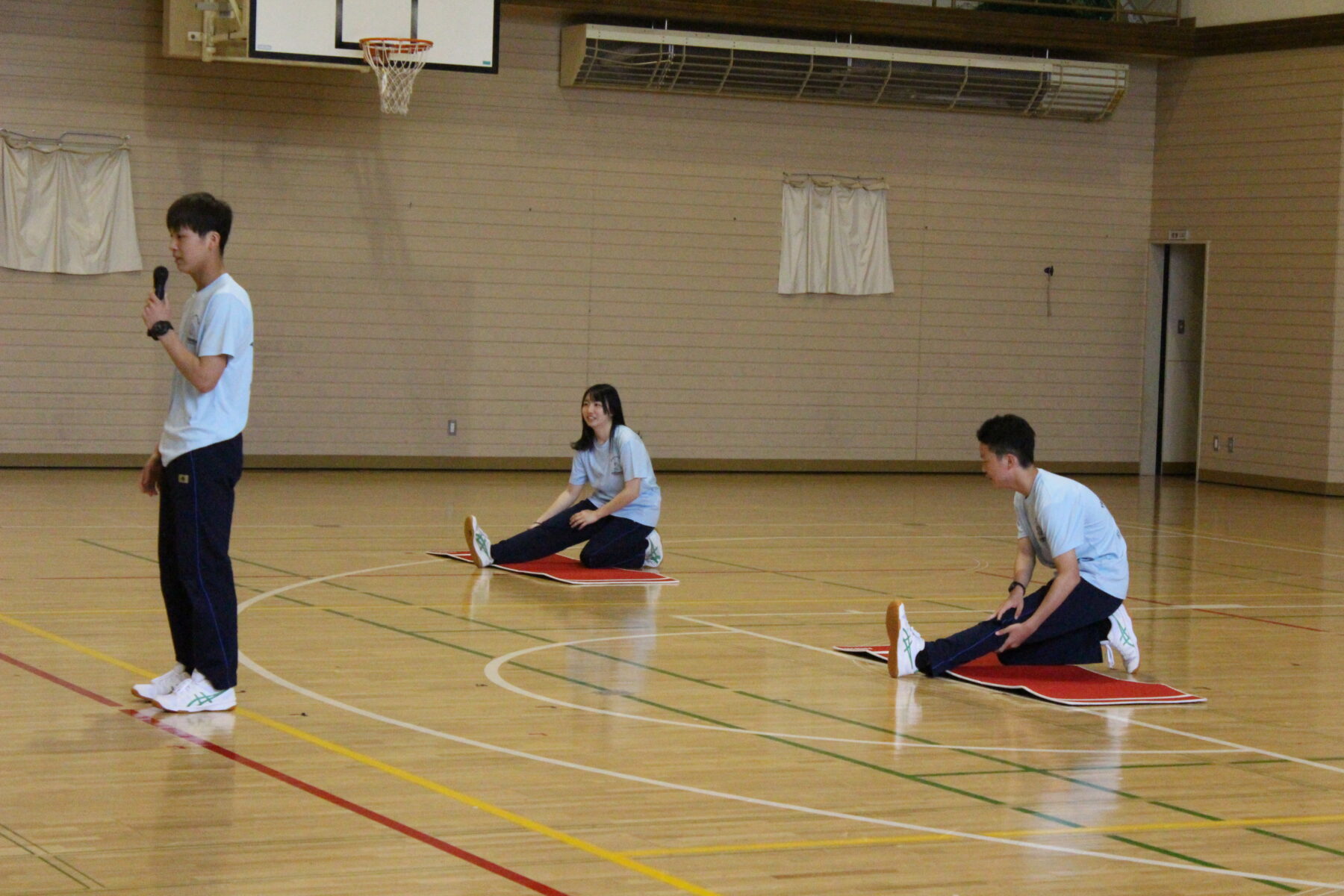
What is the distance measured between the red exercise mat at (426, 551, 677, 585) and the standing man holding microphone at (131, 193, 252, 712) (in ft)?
11.5

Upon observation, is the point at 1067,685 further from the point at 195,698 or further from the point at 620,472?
the point at 620,472

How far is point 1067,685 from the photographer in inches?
247

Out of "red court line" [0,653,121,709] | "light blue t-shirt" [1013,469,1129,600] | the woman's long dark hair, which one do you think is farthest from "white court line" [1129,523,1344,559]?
"red court line" [0,653,121,709]

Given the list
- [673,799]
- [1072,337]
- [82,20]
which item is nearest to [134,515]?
[82,20]

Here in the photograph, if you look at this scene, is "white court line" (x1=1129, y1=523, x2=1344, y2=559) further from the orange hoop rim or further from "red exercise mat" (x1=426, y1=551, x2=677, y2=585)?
the orange hoop rim

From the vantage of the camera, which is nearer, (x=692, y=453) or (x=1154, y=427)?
(x=692, y=453)

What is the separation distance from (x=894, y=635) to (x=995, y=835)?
2.13 m

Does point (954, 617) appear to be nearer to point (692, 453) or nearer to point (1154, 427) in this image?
point (692, 453)

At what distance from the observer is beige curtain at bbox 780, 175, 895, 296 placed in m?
16.4

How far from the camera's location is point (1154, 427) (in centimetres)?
1800

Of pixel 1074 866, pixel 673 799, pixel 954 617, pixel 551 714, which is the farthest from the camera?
pixel 954 617

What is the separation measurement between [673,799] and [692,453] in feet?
38.7

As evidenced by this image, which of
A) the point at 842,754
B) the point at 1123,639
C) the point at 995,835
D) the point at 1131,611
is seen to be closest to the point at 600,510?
the point at 1131,611

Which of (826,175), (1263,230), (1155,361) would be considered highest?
(826,175)
